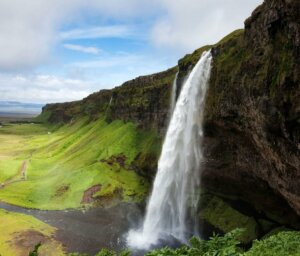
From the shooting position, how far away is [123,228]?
5231cm

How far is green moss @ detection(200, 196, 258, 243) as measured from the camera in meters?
46.7

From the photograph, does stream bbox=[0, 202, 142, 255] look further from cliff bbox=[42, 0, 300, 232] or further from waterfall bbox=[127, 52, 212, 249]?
cliff bbox=[42, 0, 300, 232]

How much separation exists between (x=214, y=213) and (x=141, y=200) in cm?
1545

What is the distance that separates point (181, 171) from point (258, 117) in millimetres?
22151

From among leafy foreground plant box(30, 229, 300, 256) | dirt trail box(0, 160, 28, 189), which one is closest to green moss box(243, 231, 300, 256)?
leafy foreground plant box(30, 229, 300, 256)

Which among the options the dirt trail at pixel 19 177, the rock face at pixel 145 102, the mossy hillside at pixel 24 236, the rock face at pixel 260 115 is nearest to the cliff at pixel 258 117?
the rock face at pixel 260 115

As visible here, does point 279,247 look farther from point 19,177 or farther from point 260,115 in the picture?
point 19,177

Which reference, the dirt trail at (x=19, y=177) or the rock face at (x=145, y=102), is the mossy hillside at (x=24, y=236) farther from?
the rock face at (x=145, y=102)

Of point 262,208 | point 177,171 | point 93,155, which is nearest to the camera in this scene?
point 262,208

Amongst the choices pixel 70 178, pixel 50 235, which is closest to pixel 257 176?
pixel 50 235

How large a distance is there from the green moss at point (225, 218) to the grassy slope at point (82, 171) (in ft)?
49.8

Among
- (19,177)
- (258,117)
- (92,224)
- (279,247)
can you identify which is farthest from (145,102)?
(279,247)

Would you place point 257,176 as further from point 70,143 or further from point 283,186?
point 70,143

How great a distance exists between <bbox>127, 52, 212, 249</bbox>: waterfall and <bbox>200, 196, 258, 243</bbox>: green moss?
1844mm
